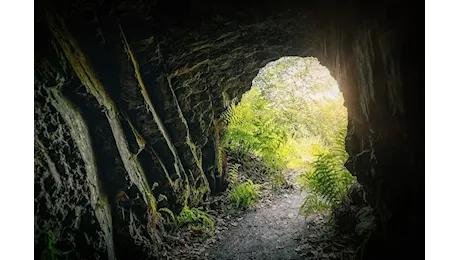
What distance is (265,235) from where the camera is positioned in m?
6.43

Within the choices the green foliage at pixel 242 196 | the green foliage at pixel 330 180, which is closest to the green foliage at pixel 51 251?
the green foliage at pixel 330 180

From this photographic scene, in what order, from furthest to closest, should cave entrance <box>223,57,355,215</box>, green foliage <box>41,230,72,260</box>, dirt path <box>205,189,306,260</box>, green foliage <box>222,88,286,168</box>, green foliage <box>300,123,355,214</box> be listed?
green foliage <box>222,88,286,168</box> < cave entrance <box>223,57,355,215</box> < green foliage <box>300,123,355,214</box> < dirt path <box>205,189,306,260</box> < green foliage <box>41,230,72,260</box>

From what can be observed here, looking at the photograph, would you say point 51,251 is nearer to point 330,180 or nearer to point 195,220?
point 195,220

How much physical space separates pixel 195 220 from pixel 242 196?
1.86 meters

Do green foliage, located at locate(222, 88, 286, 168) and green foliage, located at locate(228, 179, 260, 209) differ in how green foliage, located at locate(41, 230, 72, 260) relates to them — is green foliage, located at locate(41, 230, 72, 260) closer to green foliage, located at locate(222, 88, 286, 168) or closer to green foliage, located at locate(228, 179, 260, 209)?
green foliage, located at locate(228, 179, 260, 209)

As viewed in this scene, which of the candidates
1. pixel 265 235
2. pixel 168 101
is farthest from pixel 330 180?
pixel 168 101

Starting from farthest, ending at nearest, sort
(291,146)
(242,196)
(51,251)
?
(291,146) → (242,196) → (51,251)

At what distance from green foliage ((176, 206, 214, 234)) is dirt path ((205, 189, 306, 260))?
0.39 m

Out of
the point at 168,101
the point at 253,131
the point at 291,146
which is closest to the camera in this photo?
the point at 168,101

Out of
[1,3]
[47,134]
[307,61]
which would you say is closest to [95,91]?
[47,134]

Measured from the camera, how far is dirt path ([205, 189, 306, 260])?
221 inches

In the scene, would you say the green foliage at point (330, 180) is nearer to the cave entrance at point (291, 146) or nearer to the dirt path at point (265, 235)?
the cave entrance at point (291, 146)

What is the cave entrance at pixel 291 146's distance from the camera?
668 centimetres

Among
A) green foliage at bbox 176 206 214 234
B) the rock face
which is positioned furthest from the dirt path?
the rock face
